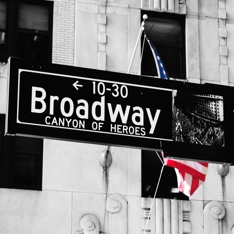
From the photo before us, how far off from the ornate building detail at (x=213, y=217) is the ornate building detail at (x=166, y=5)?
5.12 metres

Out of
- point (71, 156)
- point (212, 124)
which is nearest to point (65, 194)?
point (71, 156)

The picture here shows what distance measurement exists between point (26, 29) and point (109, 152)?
3669 mm

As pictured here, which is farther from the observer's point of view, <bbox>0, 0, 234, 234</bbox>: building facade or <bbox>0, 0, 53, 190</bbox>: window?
<bbox>0, 0, 53, 190</bbox>: window

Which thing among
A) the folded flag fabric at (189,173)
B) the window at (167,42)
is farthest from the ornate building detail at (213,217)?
the window at (167,42)

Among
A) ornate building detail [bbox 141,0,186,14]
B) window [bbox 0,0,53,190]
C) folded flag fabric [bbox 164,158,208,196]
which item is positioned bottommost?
folded flag fabric [bbox 164,158,208,196]

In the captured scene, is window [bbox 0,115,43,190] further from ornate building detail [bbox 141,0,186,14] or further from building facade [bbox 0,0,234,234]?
ornate building detail [bbox 141,0,186,14]

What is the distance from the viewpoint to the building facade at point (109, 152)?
16812 mm

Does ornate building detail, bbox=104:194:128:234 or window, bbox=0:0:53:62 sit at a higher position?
window, bbox=0:0:53:62

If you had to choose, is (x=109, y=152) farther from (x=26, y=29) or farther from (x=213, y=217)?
(x=26, y=29)

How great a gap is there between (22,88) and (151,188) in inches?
392

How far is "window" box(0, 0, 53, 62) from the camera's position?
1789cm

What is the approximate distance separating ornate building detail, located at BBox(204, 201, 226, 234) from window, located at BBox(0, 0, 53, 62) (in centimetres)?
524

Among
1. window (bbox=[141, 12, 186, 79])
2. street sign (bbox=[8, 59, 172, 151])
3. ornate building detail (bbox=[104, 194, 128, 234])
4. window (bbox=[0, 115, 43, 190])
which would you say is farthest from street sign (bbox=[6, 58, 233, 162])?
window (bbox=[141, 12, 186, 79])

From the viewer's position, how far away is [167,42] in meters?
19.2
